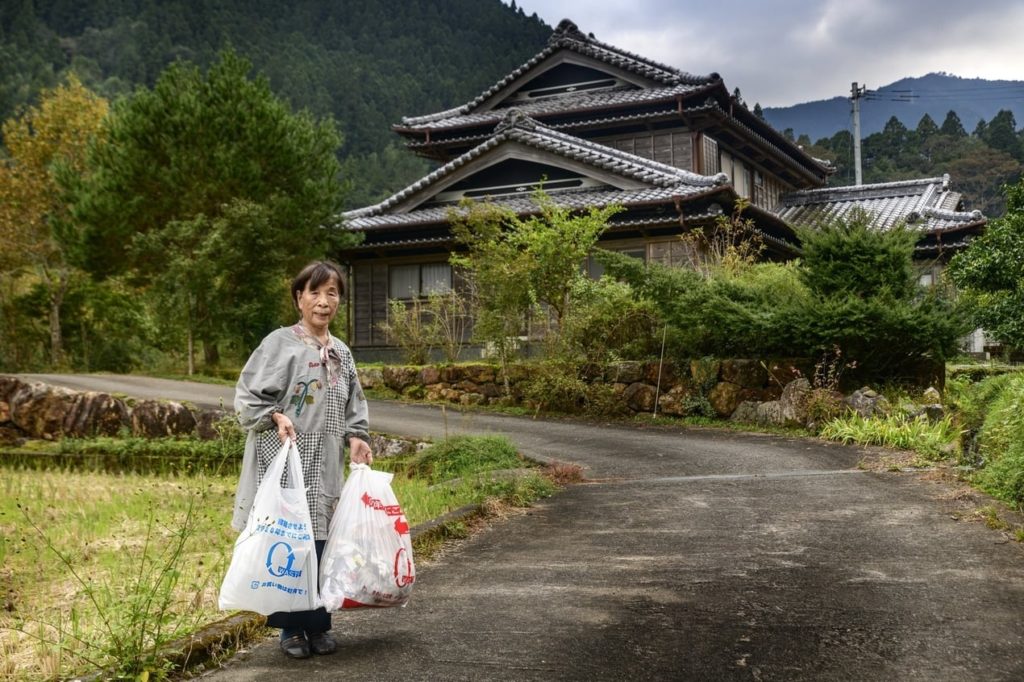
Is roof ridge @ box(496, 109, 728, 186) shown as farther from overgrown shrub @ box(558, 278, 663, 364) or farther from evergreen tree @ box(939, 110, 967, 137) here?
evergreen tree @ box(939, 110, 967, 137)

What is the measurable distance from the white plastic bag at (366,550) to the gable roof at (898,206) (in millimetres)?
21997

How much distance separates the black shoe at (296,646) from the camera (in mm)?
3994

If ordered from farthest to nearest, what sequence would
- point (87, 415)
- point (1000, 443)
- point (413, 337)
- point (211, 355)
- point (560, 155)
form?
point (211, 355), point (560, 155), point (413, 337), point (87, 415), point (1000, 443)

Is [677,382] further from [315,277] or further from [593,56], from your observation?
[593,56]

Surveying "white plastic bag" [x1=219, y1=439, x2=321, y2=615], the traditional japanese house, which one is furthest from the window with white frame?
"white plastic bag" [x1=219, y1=439, x2=321, y2=615]

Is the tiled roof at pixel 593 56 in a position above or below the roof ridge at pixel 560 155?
above

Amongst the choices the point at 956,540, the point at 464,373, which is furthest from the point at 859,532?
the point at 464,373

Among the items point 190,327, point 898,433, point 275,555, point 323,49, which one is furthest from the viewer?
point 323,49

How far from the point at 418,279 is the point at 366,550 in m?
20.3

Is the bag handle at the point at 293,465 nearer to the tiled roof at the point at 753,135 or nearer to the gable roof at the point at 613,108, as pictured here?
the gable roof at the point at 613,108

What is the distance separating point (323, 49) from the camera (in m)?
57.7

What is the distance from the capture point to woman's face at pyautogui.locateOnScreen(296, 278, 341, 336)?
4.26m

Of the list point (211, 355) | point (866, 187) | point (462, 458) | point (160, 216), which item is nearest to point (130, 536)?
point (462, 458)

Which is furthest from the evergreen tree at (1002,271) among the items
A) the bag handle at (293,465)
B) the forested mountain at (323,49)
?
the forested mountain at (323,49)
